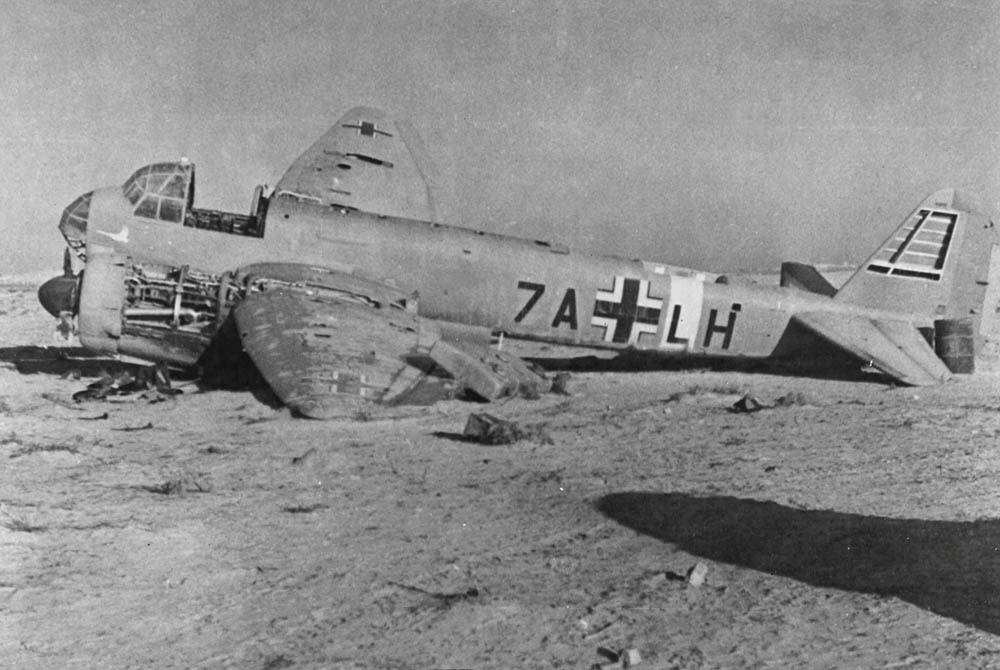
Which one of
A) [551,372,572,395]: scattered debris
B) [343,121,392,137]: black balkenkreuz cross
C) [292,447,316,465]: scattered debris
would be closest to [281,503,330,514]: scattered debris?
[292,447,316,465]: scattered debris

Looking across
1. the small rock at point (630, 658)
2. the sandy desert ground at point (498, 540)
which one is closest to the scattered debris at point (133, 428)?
the sandy desert ground at point (498, 540)

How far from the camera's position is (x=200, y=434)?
967 cm

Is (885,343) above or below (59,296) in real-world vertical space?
above

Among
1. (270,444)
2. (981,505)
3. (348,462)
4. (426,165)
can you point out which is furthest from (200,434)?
(426,165)

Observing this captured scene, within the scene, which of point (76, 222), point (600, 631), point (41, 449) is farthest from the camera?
point (76, 222)

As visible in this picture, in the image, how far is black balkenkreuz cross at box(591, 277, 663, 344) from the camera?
49.0 ft

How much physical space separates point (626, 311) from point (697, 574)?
10003mm

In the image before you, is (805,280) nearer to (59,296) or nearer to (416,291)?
(416,291)

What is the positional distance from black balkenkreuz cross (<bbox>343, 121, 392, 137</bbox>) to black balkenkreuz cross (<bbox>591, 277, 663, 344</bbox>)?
6227 millimetres

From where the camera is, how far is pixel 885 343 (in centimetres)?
1470

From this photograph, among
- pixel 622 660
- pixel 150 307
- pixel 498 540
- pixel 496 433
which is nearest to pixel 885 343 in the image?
pixel 496 433

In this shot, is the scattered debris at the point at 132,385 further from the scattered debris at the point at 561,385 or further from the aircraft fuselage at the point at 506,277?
the scattered debris at the point at 561,385

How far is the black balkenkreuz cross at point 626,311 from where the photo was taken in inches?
588

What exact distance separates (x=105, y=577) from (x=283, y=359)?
546 cm
